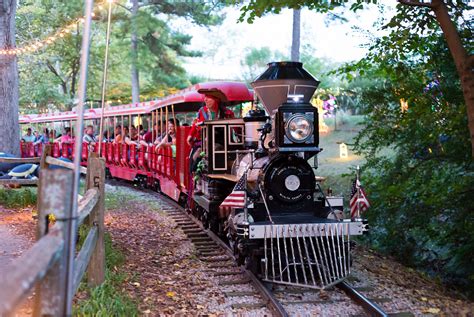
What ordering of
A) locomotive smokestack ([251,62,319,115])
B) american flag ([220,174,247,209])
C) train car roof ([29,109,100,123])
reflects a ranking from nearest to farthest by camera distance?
american flag ([220,174,247,209]), locomotive smokestack ([251,62,319,115]), train car roof ([29,109,100,123])

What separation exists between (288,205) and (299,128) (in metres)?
1.11

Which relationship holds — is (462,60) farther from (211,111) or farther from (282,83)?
(211,111)

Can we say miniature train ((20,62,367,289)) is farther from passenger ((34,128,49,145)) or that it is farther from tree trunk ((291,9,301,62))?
passenger ((34,128,49,145))

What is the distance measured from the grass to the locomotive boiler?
159 cm

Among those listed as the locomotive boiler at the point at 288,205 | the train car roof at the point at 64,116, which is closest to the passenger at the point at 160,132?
the train car roof at the point at 64,116

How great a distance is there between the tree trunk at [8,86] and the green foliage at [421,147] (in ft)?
30.1

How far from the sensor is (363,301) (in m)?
6.15

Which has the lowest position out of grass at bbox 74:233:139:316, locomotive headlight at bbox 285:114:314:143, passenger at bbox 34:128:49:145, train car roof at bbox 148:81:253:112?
grass at bbox 74:233:139:316

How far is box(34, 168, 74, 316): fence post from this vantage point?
3.28 metres

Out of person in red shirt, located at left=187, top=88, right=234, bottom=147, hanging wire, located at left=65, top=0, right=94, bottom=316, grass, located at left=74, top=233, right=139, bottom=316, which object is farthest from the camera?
person in red shirt, located at left=187, top=88, right=234, bottom=147

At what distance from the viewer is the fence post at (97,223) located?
612cm

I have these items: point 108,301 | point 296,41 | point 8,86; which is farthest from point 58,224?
point 296,41

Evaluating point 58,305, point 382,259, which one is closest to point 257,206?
point 382,259

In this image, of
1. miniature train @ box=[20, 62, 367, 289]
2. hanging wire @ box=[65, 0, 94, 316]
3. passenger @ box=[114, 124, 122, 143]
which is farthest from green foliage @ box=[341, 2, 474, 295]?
passenger @ box=[114, 124, 122, 143]
